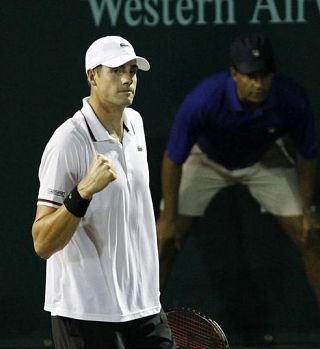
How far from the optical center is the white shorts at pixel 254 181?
6262mm

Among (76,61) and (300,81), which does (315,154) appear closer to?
(300,81)

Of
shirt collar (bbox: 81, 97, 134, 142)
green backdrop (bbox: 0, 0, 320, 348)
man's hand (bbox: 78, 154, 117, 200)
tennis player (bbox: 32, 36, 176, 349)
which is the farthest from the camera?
green backdrop (bbox: 0, 0, 320, 348)

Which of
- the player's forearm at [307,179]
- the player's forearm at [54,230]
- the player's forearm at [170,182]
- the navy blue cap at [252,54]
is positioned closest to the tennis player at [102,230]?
the player's forearm at [54,230]

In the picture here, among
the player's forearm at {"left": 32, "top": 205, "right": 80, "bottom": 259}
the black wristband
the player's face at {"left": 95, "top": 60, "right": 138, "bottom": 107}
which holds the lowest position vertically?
the player's forearm at {"left": 32, "top": 205, "right": 80, "bottom": 259}

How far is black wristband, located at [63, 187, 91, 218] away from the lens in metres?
4.07

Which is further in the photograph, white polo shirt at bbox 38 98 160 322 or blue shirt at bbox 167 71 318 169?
blue shirt at bbox 167 71 318 169

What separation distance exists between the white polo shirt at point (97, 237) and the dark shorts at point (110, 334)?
0.03 metres

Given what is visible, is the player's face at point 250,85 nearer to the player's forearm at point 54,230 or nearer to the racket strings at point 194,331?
the racket strings at point 194,331

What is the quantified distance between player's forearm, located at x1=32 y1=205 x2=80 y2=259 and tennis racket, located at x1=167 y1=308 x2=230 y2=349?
0.91 meters

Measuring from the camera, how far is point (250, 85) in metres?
6.09

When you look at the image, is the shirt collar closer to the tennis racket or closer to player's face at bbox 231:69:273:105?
the tennis racket

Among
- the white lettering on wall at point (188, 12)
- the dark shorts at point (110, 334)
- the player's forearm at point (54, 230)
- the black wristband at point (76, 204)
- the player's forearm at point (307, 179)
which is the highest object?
the white lettering on wall at point (188, 12)

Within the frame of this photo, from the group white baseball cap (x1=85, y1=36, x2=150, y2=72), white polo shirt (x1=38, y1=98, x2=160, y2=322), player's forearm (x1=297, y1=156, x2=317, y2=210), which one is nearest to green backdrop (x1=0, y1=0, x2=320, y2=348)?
player's forearm (x1=297, y1=156, x2=317, y2=210)

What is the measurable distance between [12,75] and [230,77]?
1.10 meters
